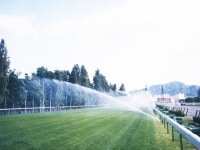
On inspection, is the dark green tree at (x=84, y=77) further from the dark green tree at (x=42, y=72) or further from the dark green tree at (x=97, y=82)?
the dark green tree at (x=97, y=82)

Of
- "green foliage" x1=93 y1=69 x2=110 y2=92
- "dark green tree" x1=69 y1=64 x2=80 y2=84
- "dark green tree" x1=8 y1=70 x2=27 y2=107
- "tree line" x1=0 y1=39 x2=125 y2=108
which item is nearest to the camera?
"tree line" x1=0 y1=39 x2=125 y2=108

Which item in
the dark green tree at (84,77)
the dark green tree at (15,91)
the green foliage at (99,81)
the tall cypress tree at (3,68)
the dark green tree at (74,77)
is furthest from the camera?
the green foliage at (99,81)

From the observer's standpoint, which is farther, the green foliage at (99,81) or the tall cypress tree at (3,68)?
the green foliage at (99,81)

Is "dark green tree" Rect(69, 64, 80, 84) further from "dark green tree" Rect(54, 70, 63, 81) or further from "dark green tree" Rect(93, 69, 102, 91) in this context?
"dark green tree" Rect(93, 69, 102, 91)

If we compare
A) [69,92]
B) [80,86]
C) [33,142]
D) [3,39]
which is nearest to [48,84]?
[69,92]

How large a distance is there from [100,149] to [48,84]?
2736 inches

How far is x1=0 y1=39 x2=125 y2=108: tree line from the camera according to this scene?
1988 inches

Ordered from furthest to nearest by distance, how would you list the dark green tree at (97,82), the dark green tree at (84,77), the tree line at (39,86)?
the dark green tree at (97,82), the dark green tree at (84,77), the tree line at (39,86)

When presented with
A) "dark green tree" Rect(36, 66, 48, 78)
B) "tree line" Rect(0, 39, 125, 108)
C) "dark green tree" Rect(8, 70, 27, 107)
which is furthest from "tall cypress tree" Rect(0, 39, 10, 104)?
"dark green tree" Rect(36, 66, 48, 78)

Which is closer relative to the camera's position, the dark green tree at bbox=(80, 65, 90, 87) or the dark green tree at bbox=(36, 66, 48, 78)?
the dark green tree at bbox=(36, 66, 48, 78)

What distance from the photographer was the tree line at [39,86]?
5049 centimetres

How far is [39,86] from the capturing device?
68938 millimetres

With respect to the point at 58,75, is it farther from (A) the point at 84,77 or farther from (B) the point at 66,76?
(A) the point at 84,77

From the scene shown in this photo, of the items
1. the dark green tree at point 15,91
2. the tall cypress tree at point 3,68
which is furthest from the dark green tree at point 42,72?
the tall cypress tree at point 3,68
